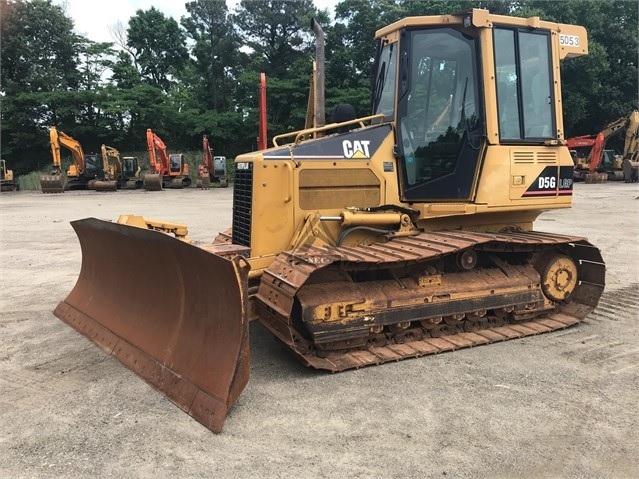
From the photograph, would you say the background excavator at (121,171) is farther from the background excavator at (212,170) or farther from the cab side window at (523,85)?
the cab side window at (523,85)

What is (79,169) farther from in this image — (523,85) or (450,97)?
(523,85)

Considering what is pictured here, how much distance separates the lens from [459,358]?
4473 mm

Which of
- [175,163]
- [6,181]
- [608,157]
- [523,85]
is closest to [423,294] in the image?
[523,85]

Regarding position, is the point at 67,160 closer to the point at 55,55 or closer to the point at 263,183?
the point at 55,55

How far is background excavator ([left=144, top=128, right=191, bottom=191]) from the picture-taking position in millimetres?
29609

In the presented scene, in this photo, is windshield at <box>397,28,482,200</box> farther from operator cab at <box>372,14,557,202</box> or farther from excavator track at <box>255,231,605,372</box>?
excavator track at <box>255,231,605,372</box>

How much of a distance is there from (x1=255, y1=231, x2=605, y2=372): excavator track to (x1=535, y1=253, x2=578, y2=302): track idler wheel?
1 cm

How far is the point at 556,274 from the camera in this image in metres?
5.48

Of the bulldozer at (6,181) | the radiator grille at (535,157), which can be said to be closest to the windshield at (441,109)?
the radiator grille at (535,157)

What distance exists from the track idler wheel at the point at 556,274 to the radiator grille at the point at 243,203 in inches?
121

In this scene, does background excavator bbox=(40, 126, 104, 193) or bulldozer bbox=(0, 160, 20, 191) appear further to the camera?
bulldozer bbox=(0, 160, 20, 191)

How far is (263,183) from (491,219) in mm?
2549

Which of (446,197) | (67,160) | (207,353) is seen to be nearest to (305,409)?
(207,353)

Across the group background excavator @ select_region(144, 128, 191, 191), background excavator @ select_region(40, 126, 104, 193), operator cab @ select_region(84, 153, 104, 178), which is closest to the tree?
background excavator @ select_region(40, 126, 104, 193)
